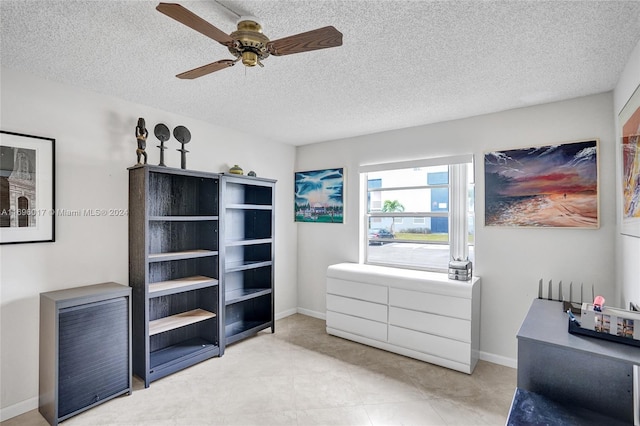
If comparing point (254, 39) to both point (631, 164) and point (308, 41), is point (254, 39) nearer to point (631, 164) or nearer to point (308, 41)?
point (308, 41)

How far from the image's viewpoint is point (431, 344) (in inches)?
126

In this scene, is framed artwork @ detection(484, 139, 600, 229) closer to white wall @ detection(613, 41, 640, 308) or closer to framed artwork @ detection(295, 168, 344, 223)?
white wall @ detection(613, 41, 640, 308)

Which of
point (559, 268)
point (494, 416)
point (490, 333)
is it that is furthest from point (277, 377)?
point (559, 268)

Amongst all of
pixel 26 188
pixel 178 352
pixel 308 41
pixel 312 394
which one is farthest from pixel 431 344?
pixel 26 188

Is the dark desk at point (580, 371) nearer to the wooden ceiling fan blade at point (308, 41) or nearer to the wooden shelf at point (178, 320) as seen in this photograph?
the wooden ceiling fan blade at point (308, 41)

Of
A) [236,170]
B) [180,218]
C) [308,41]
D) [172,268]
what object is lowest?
[172,268]

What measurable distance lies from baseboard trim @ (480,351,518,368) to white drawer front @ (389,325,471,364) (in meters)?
0.45

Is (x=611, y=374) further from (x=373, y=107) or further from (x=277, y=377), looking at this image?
(x=373, y=107)

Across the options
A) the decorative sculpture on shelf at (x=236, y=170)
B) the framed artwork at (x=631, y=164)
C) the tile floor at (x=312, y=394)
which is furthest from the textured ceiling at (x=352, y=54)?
the tile floor at (x=312, y=394)

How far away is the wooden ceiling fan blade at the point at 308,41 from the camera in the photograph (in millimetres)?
1415

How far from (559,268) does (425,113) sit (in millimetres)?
1910

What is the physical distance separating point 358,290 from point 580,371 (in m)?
2.23

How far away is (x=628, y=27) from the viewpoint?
1760 millimetres

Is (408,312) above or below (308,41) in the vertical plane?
below
